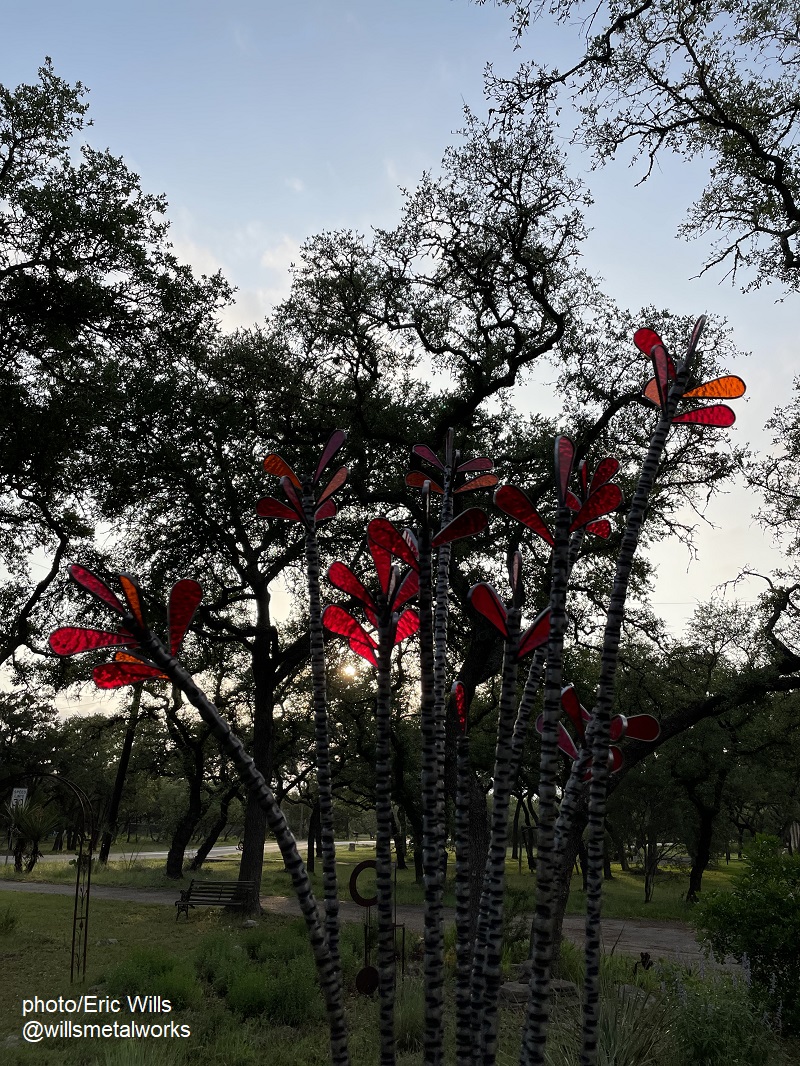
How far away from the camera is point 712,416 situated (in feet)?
8.75

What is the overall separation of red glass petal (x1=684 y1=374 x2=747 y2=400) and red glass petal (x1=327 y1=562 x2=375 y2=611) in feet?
4.46

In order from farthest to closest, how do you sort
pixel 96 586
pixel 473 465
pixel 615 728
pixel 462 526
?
1. pixel 473 465
2. pixel 615 728
3. pixel 462 526
4. pixel 96 586

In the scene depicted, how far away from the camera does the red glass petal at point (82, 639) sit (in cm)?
204

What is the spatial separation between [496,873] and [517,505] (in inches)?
47.0

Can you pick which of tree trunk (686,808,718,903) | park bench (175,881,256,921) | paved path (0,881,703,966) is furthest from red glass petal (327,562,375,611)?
tree trunk (686,808,718,903)

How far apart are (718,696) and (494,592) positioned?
331 inches

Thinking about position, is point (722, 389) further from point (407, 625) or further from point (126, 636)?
point (126, 636)

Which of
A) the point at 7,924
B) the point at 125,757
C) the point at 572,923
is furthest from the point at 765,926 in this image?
the point at 125,757

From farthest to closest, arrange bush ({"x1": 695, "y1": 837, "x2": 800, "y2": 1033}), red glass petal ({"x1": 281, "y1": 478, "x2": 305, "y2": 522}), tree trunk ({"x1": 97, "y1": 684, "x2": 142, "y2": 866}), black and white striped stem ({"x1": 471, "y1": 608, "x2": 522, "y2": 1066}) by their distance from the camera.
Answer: tree trunk ({"x1": 97, "y1": 684, "x2": 142, "y2": 866})
bush ({"x1": 695, "y1": 837, "x2": 800, "y2": 1033})
red glass petal ({"x1": 281, "y1": 478, "x2": 305, "y2": 522})
black and white striped stem ({"x1": 471, "y1": 608, "x2": 522, "y2": 1066})

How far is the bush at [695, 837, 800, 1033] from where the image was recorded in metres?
6.81

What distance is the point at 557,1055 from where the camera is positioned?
16.2ft

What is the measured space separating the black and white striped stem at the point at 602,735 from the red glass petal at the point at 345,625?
89 centimetres

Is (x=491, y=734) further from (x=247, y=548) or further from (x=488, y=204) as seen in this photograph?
(x=488, y=204)

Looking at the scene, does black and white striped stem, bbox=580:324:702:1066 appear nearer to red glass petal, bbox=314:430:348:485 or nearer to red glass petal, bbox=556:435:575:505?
red glass petal, bbox=556:435:575:505
